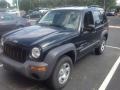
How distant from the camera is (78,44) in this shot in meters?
4.54

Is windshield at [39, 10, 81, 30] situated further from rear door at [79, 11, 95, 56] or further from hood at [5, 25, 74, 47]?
hood at [5, 25, 74, 47]

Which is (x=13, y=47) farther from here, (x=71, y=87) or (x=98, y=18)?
(x=98, y=18)

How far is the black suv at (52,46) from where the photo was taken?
3.51 meters

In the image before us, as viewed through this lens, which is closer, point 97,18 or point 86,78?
point 86,78

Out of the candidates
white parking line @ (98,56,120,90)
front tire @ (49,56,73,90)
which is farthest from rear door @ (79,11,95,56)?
white parking line @ (98,56,120,90)

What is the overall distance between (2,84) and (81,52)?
2194 mm

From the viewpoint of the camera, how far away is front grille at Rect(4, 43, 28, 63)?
369cm

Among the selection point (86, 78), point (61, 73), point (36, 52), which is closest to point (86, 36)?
point (86, 78)

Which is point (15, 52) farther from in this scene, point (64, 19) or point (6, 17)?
point (6, 17)

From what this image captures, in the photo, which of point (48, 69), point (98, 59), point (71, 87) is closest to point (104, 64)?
point (98, 59)

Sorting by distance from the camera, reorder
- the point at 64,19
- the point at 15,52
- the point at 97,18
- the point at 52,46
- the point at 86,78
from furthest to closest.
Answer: the point at 97,18 → the point at 64,19 → the point at 86,78 → the point at 15,52 → the point at 52,46

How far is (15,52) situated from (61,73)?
113 centimetres

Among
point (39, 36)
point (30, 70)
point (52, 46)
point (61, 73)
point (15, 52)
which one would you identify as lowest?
point (61, 73)

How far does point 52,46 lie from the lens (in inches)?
143
